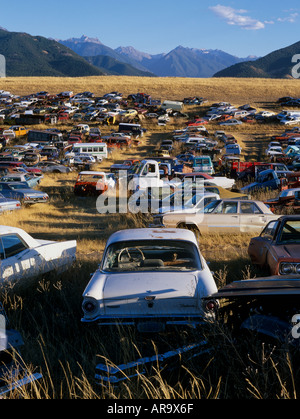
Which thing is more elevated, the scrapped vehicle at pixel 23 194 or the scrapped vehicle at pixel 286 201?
the scrapped vehicle at pixel 286 201

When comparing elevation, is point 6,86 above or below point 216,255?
above

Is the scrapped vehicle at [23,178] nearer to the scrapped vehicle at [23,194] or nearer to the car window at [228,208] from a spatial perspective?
the scrapped vehicle at [23,194]

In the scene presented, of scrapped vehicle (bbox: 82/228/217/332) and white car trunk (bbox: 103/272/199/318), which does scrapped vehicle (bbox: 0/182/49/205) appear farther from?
white car trunk (bbox: 103/272/199/318)

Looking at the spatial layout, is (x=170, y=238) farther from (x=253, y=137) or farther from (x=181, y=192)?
(x=253, y=137)

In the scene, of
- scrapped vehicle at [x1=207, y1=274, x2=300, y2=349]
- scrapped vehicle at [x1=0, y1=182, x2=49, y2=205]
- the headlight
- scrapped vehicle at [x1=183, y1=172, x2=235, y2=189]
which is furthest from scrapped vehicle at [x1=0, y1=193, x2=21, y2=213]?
scrapped vehicle at [x1=207, y1=274, x2=300, y2=349]

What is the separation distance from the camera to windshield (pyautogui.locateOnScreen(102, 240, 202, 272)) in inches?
241

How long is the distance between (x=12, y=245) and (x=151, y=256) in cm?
238

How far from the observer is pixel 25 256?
7.39 m

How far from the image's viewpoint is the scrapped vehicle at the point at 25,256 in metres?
7.03

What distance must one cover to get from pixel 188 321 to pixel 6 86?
88.4 m

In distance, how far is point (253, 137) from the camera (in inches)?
1816

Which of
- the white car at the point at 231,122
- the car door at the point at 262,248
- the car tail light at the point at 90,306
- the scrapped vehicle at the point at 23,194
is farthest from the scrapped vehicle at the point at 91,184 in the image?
the white car at the point at 231,122

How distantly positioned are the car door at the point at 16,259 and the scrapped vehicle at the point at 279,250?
154 inches
